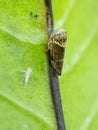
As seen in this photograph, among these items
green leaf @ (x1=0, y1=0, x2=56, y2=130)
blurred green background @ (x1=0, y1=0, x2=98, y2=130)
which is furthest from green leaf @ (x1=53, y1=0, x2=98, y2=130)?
green leaf @ (x1=0, y1=0, x2=56, y2=130)

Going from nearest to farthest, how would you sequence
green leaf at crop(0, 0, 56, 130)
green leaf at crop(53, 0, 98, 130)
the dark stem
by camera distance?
green leaf at crop(0, 0, 56, 130)
the dark stem
green leaf at crop(53, 0, 98, 130)

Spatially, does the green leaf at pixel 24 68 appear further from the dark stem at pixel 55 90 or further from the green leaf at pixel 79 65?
the green leaf at pixel 79 65

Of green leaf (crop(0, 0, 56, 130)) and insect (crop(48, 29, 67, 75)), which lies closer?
green leaf (crop(0, 0, 56, 130))

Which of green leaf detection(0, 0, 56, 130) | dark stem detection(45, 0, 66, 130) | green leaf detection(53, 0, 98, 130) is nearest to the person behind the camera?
green leaf detection(0, 0, 56, 130)

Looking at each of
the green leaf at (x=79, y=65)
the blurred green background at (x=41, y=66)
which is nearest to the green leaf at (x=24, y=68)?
the blurred green background at (x=41, y=66)

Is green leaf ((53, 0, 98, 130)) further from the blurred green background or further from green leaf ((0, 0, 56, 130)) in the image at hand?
green leaf ((0, 0, 56, 130))

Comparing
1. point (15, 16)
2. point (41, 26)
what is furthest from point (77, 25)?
point (15, 16)

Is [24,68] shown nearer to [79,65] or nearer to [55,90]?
[55,90]

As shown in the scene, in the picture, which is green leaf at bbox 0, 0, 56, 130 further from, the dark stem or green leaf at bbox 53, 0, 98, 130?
green leaf at bbox 53, 0, 98, 130
